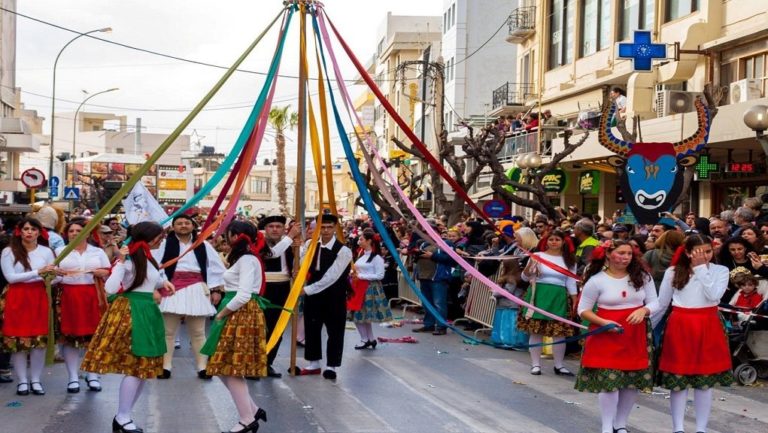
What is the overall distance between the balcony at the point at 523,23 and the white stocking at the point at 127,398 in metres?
33.9

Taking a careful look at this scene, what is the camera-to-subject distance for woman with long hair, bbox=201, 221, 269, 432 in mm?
8461

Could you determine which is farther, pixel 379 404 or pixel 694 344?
pixel 379 404

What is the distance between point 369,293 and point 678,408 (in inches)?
281

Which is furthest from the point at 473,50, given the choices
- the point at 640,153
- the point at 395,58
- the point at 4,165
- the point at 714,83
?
the point at 640,153

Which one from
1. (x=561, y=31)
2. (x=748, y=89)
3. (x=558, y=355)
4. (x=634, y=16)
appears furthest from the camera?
(x=561, y=31)

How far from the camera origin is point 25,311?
1058 cm

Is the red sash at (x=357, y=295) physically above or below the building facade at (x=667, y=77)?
below

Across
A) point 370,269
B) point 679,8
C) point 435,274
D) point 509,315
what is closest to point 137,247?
point 370,269

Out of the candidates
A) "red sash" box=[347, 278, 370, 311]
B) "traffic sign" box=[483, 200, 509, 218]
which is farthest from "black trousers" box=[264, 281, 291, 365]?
"traffic sign" box=[483, 200, 509, 218]

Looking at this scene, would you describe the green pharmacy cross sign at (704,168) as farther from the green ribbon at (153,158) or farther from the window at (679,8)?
the green ribbon at (153,158)

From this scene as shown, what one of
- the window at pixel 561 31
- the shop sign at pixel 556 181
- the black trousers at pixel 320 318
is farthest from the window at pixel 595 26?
the black trousers at pixel 320 318

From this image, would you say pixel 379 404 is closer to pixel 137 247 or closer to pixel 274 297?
pixel 274 297

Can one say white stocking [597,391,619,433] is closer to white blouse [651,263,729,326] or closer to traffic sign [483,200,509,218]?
white blouse [651,263,729,326]

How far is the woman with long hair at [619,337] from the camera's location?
842 centimetres
